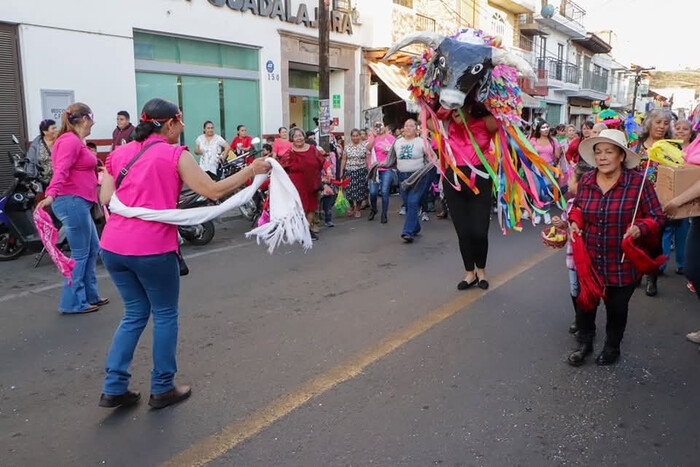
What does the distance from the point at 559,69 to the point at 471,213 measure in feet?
109

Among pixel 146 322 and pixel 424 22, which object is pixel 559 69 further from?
pixel 146 322

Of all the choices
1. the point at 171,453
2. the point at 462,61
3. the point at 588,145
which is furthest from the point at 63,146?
the point at 588,145

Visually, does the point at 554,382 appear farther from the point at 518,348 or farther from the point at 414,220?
the point at 414,220

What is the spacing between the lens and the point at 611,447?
A: 3.02 metres

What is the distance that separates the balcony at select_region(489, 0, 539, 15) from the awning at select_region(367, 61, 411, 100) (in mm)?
11163

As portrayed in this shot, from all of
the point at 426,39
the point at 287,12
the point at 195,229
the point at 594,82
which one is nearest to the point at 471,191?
the point at 426,39

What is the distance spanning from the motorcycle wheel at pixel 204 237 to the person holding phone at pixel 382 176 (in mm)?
3034

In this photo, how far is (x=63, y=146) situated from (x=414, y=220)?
4.90 metres

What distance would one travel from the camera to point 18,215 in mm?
7543

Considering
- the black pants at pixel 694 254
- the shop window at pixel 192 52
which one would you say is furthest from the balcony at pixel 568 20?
the black pants at pixel 694 254

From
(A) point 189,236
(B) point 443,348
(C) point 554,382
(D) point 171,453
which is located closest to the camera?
(D) point 171,453

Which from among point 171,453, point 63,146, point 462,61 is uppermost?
point 462,61

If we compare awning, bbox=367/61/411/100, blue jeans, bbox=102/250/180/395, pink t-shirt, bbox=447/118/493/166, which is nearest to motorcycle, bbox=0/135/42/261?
blue jeans, bbox=102/250/180/395

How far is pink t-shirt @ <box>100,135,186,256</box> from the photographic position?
10.4 feet
